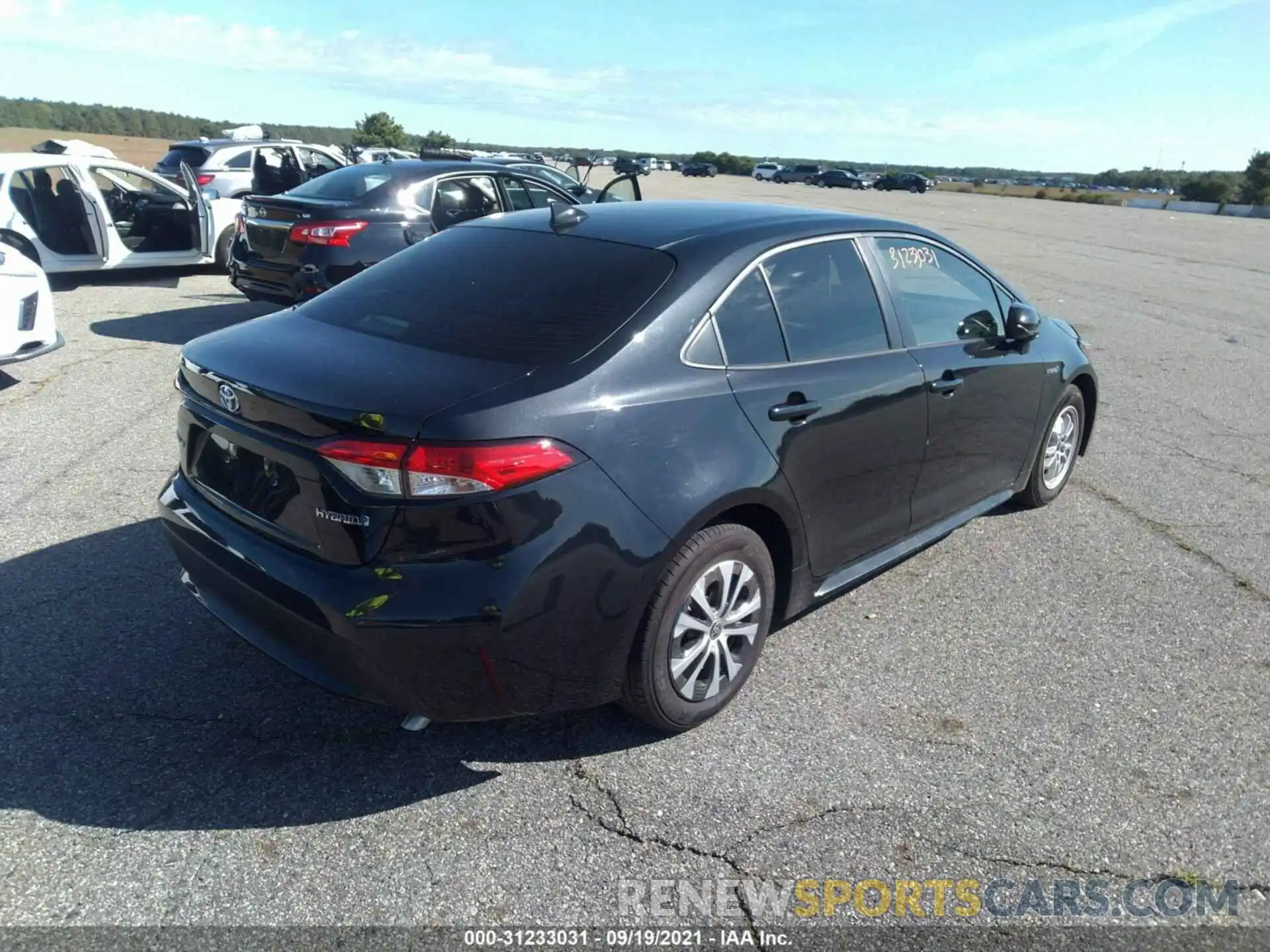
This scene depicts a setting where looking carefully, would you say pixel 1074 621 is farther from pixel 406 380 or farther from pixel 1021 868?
pixel 406 380

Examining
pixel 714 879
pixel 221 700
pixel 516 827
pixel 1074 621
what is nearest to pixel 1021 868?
pixel 714 879

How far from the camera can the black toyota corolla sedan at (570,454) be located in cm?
268

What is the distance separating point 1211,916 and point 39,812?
3.28 meters

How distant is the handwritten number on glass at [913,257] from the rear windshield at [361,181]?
5783 millimetres

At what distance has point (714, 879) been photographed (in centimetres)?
267

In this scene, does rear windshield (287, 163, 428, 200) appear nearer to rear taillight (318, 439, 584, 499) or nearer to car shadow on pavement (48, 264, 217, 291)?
car shadow on pavement (48, 264, 217, 291)

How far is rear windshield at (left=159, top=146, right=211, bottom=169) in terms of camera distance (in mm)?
16922

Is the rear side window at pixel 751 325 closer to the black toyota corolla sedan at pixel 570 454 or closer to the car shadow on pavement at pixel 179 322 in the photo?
the black toyota corolla sedan at pixel 570 454

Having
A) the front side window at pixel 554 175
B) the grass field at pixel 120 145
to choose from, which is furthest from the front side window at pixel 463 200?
the grass field at pixel 120 145

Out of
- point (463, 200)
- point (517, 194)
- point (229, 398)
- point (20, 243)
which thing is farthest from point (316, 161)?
point (229, 398)

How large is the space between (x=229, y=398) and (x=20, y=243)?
9278mm

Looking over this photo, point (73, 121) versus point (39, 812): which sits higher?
point (39, 812)

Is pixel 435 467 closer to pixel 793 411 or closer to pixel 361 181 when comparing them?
pixel 793 411

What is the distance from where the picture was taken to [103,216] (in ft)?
35.8
